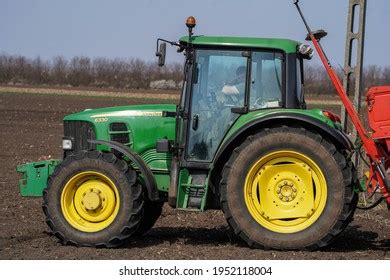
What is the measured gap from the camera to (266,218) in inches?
298

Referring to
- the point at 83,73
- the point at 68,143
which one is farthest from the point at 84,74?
the point at 68,143

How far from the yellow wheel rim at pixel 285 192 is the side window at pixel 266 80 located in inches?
23.3

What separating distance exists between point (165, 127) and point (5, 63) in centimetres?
7706

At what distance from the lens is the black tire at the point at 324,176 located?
7.32 m

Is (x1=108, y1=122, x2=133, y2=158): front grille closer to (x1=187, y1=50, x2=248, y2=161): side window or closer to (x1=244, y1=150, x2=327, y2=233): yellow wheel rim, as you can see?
(x1=187, y1=50, x2=248, y2=161): side window

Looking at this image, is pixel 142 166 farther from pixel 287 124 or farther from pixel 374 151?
pixel 374 151

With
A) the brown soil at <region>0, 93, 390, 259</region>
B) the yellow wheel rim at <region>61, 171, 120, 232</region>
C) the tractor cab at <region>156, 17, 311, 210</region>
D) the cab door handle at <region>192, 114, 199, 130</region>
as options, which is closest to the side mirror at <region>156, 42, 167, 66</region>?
the tractor cab at <region>156, 17, 311, 210</region>

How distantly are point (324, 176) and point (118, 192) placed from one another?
6.89 ft

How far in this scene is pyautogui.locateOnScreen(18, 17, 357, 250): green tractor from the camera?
7.38 m

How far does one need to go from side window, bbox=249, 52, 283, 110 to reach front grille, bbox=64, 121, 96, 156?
197cm

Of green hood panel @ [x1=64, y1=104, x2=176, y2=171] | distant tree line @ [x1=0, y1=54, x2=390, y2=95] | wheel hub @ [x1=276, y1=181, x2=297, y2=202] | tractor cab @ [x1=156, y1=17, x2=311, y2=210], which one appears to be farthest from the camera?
distant tree line @ [x1=0, y1=54, x2=390, y2=95]

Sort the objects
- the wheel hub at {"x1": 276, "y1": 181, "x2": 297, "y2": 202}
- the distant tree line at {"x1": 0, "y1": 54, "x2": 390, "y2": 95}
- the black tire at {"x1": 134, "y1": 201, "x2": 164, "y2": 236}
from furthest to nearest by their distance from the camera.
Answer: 1. the distant tree line at {"x1": 0, "y1": 54, "x2": 390, "y2": 95}
2. the black tire at {"x1": 134, "y1": 201, "x2": 164, "y2": 236}
3. the wheel hub at {"x1": 276, "y1": 181, "x2": 297, "y2": 202}

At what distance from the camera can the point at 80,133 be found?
28.2 ft

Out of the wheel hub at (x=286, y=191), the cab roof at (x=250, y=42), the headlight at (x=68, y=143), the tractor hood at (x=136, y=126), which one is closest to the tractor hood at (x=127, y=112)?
the tractor hood at (x=136, y=126)
